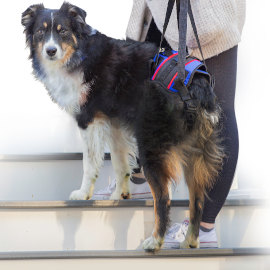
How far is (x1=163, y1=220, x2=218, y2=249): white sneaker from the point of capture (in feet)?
8.63

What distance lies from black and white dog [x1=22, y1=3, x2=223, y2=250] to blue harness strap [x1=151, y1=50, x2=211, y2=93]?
Answer: 4 cm

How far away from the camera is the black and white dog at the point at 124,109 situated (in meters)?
2.52

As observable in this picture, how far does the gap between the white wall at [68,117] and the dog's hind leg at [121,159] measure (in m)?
0.49

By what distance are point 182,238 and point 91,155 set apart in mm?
870

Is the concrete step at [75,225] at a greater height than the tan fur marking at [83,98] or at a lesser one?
lesser

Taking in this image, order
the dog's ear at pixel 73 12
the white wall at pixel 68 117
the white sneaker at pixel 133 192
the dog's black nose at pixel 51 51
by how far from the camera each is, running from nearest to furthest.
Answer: the dog's black nose at pixel 51 51, the dog's ear at pixel 73 12, the white sneaker at pixel 133 192, the white wall at pixel 68 117

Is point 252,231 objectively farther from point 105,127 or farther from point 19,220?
point 19,220

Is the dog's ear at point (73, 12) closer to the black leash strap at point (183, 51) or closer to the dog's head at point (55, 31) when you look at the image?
the dog's head at point (55, 31)

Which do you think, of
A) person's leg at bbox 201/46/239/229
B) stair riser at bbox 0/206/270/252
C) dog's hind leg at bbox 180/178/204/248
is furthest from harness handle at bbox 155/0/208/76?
stair riser at bbox 0/206/270/252

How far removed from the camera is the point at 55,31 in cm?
311

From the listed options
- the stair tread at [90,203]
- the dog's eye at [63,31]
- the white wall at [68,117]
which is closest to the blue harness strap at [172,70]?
the stair tread at [90,203]

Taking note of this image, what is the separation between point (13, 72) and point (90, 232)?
5.75 feet

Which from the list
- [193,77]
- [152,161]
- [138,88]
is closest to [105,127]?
[138,88]
